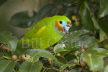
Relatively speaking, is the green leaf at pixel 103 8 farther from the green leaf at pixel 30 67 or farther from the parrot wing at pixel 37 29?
the green leaf at pixel 30 67

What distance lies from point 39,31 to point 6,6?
46.2 inches

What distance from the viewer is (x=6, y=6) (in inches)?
108

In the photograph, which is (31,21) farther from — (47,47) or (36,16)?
(47,47)

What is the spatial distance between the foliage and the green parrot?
0.09 meters

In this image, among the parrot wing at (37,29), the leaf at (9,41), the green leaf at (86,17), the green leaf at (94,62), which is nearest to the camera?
the green leaf at (94,62)

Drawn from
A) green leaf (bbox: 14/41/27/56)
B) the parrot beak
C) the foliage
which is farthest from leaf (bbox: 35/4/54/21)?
green leaf (bbox: 14/41/27/56)

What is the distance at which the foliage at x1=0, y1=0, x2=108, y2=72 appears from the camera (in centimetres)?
101

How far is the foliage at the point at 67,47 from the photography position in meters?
1.01

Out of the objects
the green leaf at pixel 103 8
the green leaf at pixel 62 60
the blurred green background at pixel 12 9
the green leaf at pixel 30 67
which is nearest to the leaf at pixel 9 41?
the green leaf at pixel 30 67

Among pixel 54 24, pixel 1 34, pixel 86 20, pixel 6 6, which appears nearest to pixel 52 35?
pixel 54 24

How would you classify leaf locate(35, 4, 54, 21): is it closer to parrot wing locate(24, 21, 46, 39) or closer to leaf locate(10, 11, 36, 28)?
leaf locate(10, 11, 36, 28)

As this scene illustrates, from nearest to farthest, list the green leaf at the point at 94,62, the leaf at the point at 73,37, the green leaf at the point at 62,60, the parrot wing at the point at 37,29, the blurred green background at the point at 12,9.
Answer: the green leaf at the point at 94,62, the green leaf at the point at 62,60, the leaf at the point at 73,37, the parrot wing at the point at 37,29, the blurred green background at the point at 12,9

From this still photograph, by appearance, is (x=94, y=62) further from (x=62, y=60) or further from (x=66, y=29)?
(x=66, y=29)

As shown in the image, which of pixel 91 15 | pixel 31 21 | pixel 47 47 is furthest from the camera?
pixel 31 21
